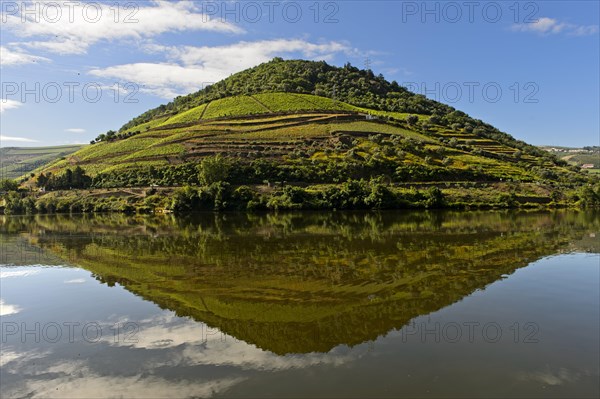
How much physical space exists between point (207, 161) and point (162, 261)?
59048mm

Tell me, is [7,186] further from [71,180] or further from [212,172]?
[212,172]

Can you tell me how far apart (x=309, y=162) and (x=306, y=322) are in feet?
256

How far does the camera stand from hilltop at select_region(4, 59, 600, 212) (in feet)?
269

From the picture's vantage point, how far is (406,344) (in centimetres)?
1452

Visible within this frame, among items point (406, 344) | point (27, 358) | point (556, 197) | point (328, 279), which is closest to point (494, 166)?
point (556, 197)

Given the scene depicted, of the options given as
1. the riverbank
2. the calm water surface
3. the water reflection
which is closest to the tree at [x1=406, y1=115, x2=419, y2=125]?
the riverbank

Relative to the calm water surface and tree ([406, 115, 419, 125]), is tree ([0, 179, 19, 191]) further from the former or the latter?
tree ([406, 115, 419, 125])

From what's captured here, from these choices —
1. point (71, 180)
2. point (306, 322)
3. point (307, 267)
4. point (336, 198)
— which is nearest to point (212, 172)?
point (336, 198)

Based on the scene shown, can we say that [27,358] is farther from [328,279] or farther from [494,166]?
[494,166]

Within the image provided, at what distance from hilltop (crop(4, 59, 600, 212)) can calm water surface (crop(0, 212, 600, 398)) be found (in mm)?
47400

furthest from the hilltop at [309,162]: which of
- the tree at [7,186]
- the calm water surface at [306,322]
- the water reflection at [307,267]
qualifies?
the calm water surface at [306,322]

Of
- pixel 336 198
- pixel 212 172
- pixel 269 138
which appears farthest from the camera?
pixel 269 138

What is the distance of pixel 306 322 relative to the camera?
17.1m

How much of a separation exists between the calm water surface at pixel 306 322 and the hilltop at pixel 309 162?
47.4m
